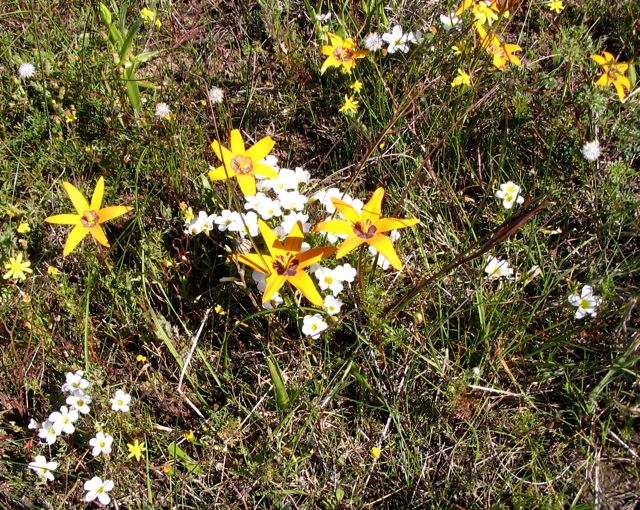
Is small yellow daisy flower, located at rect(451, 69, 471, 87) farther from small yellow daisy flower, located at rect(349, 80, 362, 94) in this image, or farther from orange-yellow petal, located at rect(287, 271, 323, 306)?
orange-yellow petal, located at rect(287, 271, 323, 306)

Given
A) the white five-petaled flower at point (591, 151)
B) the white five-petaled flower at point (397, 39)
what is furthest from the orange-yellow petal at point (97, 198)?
the white five-petaled flower at point (591, 151)

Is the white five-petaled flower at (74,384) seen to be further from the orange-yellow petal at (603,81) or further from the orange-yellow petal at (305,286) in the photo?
the orange-yellow petal at (603,81)

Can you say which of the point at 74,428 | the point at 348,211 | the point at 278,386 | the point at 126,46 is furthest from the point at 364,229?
the point at 126,46

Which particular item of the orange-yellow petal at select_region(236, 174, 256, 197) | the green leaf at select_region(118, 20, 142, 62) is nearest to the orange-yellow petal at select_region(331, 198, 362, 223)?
the orange-yellow petal at select_region(236, 174, 256, 197)

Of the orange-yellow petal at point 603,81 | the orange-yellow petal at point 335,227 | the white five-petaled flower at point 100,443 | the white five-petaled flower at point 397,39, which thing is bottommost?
the white five-petaled flower at point 100,443

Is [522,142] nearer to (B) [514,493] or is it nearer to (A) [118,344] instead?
(B) [514,493]

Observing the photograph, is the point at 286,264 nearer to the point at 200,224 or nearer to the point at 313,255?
the point at 313,255
